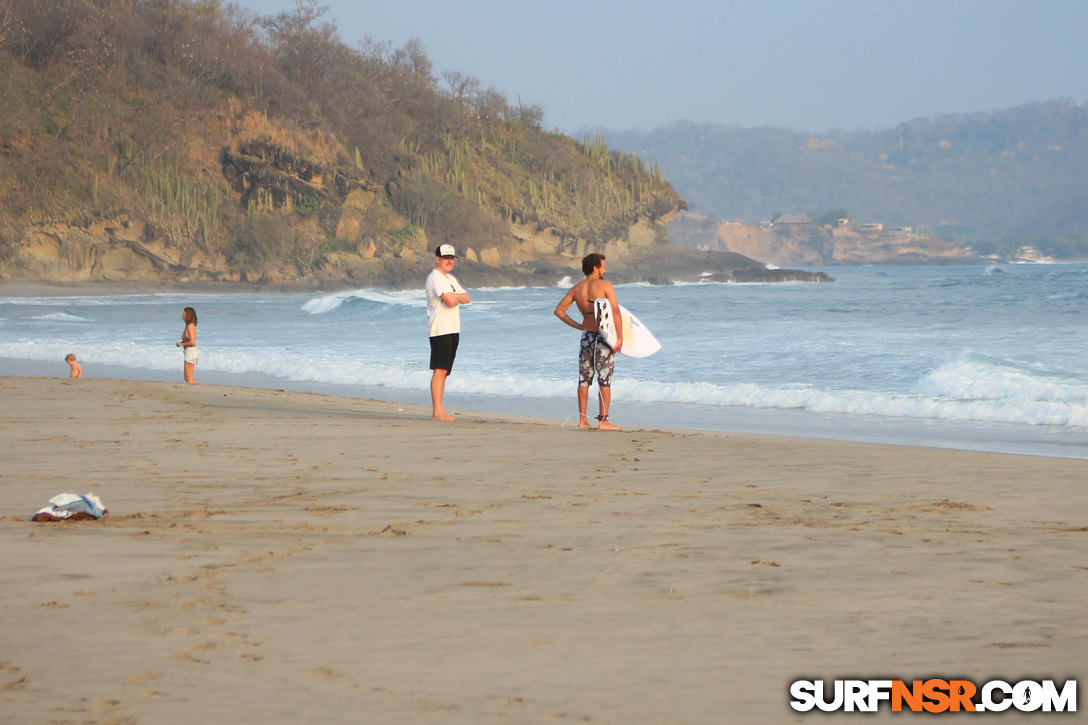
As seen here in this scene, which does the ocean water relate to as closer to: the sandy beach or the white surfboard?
the white surfboard

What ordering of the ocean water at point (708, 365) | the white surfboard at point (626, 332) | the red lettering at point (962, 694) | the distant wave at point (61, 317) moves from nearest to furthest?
the red lettering at point (962, 694) < the white surfboard at point (626, 332) < the ocean water at point (708, 365) < the distant wave at point (61, 317)

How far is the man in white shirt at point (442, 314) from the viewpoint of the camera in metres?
8.57

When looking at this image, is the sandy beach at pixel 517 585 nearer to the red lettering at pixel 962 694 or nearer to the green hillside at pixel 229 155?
the red lettering at pixel 962 694

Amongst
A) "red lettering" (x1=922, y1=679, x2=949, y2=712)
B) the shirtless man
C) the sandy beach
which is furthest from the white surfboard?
"red lettering" (x1=922, y1=679, x2=949, y2=712)

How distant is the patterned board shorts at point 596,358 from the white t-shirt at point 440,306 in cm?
120

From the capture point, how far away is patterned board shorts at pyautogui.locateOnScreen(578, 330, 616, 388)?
846 centimetres

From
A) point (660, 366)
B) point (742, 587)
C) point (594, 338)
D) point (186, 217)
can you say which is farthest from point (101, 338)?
point (186, 217)

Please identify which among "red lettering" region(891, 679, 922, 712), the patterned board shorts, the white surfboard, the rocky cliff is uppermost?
the rocky cliff

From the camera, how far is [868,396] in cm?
1196

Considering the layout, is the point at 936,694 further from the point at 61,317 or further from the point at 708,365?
the point at 61,317

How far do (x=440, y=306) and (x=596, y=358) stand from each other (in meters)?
1.53

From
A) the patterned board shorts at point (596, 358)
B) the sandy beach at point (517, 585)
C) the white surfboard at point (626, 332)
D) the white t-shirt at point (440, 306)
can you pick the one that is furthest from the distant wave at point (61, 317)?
the white surfboard at point (626, 332)

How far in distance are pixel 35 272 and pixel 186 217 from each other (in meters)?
9.30

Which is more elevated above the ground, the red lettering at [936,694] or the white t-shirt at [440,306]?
the white t-shirt at [440,306]
